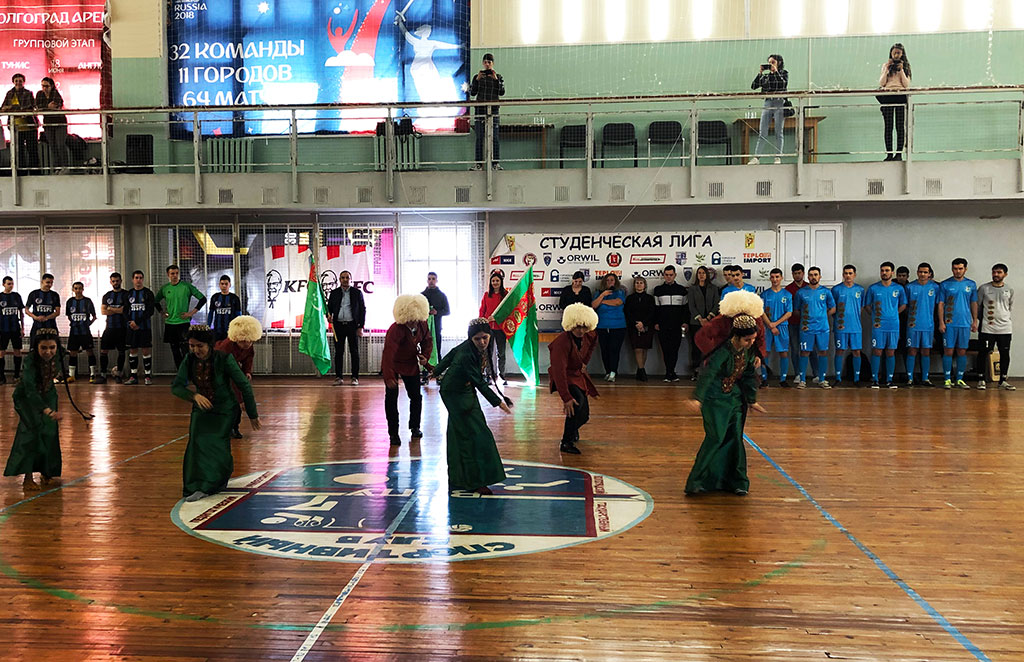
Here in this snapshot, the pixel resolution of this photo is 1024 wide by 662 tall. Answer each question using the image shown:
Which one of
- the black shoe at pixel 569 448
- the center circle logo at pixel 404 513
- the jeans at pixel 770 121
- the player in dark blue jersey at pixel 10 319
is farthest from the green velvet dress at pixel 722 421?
the player in dark blue jersey at pixel 10 319

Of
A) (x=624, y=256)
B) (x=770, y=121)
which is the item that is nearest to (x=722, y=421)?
(x=624, y=256)

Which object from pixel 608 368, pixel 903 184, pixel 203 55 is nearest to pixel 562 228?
pixel 608 368

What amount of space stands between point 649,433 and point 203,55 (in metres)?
12.3

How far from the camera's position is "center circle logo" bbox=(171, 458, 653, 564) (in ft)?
18.7

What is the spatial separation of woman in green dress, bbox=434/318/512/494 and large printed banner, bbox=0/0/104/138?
1365 cm

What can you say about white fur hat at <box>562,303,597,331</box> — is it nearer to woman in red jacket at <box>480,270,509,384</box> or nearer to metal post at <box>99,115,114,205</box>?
woman in red jacket at <box>480,270,509,384</box>

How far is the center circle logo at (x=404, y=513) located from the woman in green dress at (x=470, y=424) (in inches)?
6.4

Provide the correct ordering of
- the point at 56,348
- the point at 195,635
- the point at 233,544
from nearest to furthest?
the point at 195,635 < the point at 233,544 < the point at 56,348

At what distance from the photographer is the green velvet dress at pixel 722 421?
7.03 m

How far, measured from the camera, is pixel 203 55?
54.2 ft

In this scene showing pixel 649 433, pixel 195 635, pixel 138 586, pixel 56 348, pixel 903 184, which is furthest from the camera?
pixel 903 184

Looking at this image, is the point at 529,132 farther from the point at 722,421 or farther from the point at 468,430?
the point at 722,421

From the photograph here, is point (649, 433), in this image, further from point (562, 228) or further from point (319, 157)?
point (319, 157)

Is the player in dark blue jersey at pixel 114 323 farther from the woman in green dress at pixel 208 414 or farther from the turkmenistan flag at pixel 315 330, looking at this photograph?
the woman in green dress at pixel 208 414
